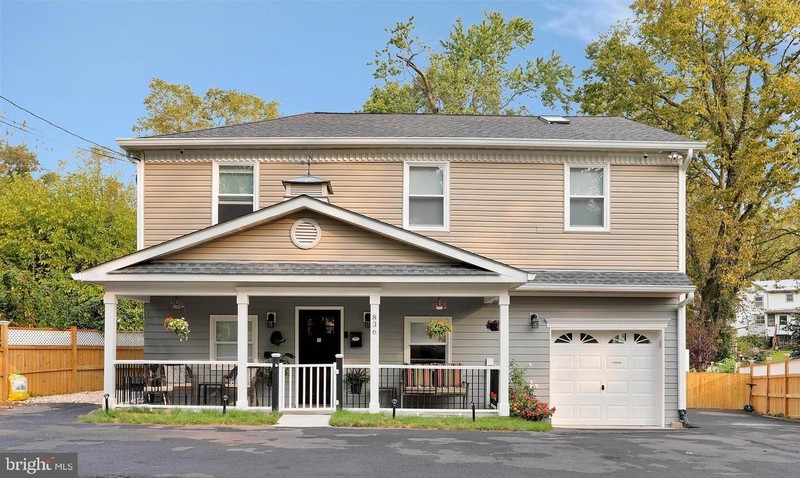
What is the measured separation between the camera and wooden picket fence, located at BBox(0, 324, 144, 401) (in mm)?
18094

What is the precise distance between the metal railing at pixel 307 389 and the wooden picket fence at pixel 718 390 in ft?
44.2

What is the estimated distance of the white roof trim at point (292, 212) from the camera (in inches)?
600

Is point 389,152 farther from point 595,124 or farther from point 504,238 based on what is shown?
point 595,124

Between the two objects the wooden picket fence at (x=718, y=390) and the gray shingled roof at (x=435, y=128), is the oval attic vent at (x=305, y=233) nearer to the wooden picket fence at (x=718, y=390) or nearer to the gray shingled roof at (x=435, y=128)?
the gray shingled roof at (x=435, y=128)

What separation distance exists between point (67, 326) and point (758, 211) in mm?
25112

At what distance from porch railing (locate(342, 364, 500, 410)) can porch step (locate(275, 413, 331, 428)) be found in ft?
3.58

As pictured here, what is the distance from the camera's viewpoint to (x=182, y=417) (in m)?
14.5

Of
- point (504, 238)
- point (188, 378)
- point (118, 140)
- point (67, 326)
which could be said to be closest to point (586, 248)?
point (504, 238)

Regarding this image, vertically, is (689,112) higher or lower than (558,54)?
lower

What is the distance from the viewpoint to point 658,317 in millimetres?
17625

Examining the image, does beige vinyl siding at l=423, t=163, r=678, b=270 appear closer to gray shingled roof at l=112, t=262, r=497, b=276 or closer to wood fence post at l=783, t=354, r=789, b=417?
gray shingled roof at l=112, t=262, r=497, b=276

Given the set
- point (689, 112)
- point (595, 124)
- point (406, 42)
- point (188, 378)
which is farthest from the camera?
point (406, 42)

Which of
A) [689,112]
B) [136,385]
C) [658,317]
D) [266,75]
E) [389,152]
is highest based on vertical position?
[266,75]

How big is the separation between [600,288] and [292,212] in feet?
21.2
